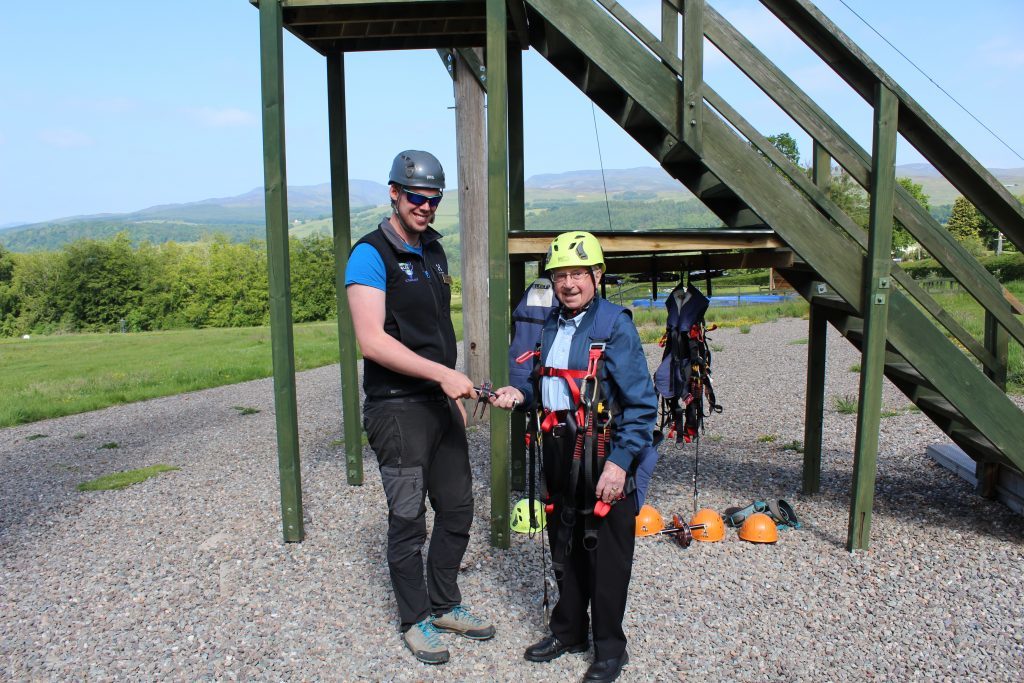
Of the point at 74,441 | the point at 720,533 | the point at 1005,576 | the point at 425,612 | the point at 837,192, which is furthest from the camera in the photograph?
the point at 837,192

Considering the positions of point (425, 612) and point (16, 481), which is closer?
point (425, 612)

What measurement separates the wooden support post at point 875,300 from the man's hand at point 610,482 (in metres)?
2.50

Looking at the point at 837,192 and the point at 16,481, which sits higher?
the point at 837,192

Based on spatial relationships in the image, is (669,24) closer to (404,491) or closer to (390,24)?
(390,24)

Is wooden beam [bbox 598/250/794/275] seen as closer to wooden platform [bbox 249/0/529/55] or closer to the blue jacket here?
wooden platform [bbox 249/0/529/55]

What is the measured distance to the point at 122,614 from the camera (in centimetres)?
488

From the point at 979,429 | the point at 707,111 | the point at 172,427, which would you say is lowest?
the point at 172,427

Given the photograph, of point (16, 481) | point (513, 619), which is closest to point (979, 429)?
point (513, 619)

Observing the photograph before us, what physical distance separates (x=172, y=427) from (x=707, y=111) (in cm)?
872

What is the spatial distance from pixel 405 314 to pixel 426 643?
1.69 m

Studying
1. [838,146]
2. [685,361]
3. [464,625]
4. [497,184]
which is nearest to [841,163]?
[838,146]

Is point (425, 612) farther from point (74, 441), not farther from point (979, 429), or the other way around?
point (74, 441)

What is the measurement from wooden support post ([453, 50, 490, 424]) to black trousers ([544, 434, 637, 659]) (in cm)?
589

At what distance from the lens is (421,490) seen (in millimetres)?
4086
